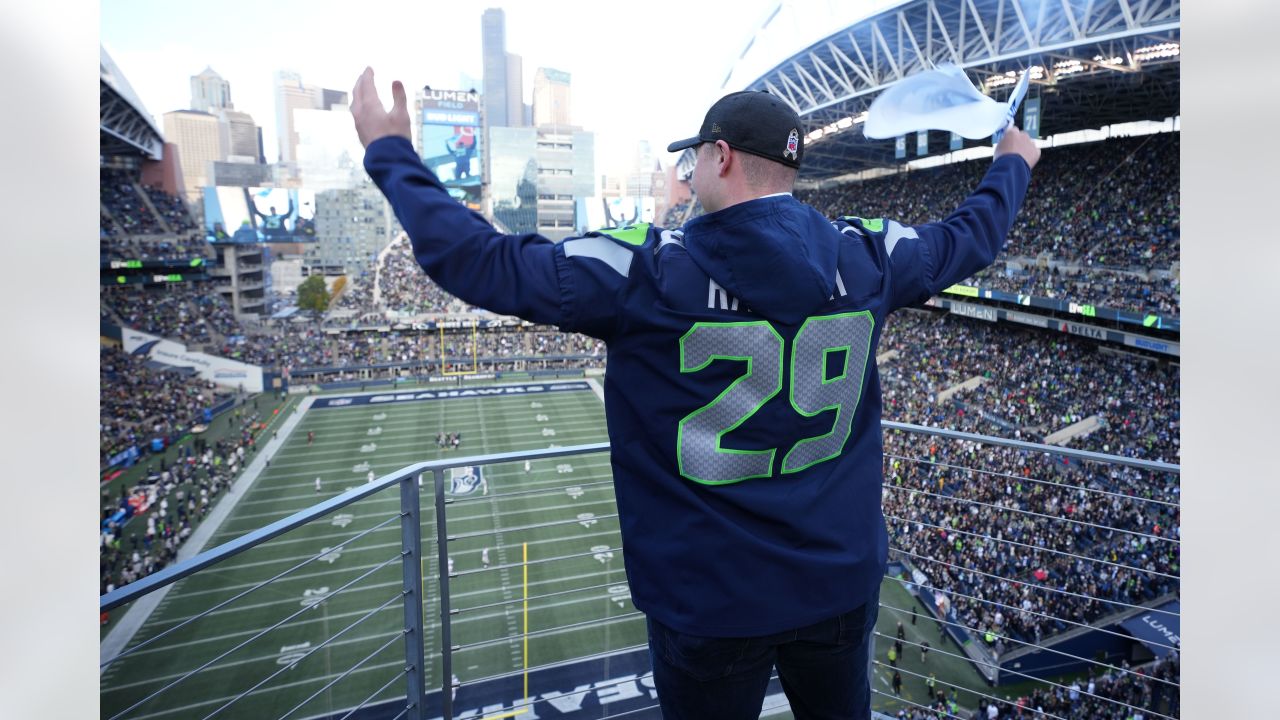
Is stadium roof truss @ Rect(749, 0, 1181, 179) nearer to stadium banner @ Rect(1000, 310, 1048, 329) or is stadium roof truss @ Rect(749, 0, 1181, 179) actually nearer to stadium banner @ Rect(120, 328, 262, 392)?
stadium banner @ Rect(1000, 310, 1048, 329)

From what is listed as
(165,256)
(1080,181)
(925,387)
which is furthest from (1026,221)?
(165,256)

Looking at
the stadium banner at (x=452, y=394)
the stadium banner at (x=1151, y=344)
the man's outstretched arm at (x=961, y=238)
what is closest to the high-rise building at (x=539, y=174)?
the stadium banner at (x=452, y=394)

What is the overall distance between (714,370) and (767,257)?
0.65 feet

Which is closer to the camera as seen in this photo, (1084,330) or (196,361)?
(1084,330)

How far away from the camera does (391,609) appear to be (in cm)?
1046

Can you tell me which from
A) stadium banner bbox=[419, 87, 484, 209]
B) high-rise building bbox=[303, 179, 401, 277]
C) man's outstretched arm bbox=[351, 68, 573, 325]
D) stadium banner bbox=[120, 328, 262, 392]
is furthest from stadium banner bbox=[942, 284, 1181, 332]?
high-rise building bbox=[303, 179, 401, 277]

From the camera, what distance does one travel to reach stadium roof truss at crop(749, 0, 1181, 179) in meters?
13.0

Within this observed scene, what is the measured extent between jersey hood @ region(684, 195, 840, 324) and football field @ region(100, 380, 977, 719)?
10.9ft

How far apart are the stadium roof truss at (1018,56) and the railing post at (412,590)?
582 inches

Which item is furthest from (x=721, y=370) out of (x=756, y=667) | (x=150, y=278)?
(x=150, y=278)

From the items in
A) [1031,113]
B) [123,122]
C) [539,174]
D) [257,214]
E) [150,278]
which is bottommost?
[150,278]

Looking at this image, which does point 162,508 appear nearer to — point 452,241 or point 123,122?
point 452,241

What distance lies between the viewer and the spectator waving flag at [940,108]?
6.58ft
